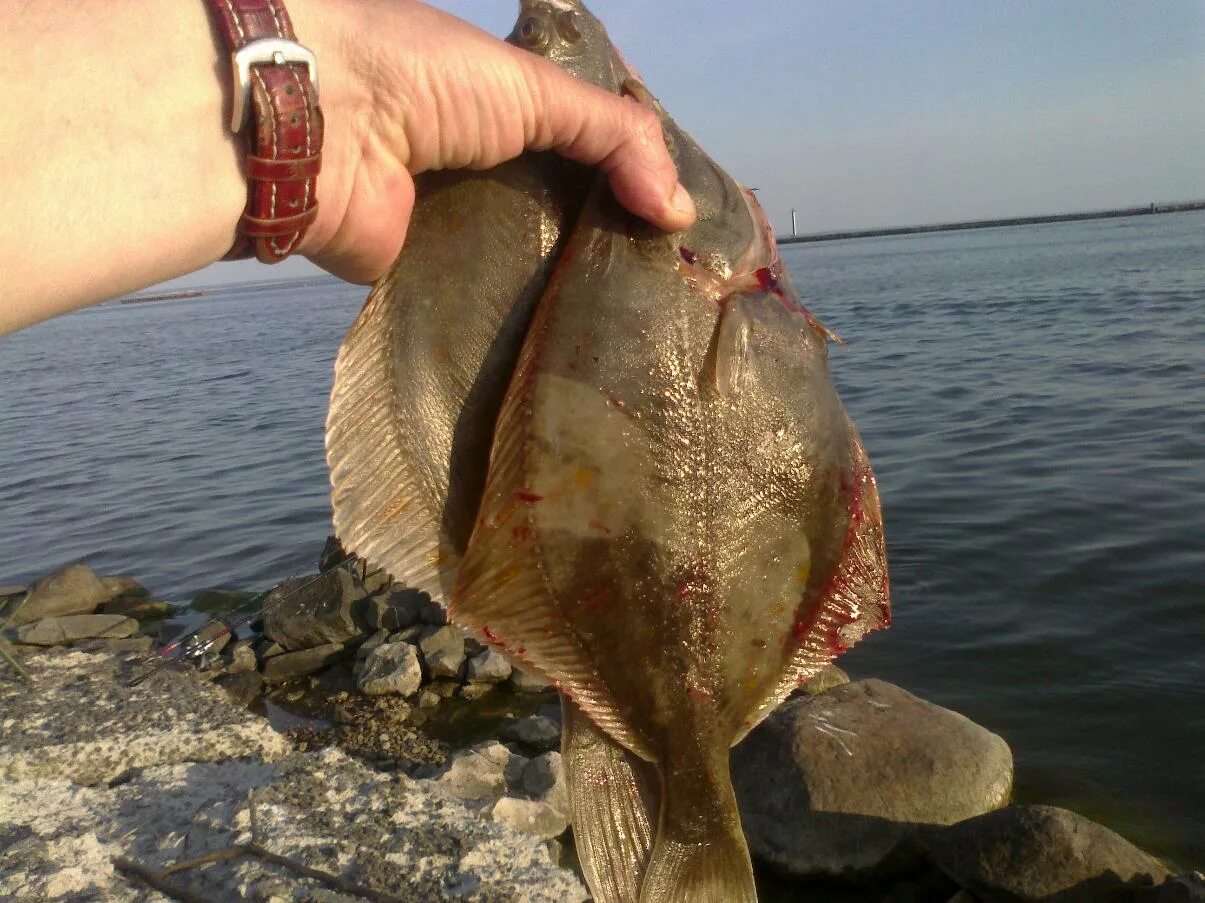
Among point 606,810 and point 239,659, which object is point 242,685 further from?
point 606,810

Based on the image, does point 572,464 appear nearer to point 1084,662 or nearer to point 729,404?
point 729,404

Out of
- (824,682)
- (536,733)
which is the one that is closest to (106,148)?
(536,733)

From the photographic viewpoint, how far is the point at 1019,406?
12.9 m

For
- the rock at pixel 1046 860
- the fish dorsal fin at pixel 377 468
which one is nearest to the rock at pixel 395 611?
the rock at pixel 1046 860

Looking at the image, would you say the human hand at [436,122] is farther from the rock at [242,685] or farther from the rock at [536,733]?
the rock at [242,685]

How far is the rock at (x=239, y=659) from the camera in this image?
7609mm

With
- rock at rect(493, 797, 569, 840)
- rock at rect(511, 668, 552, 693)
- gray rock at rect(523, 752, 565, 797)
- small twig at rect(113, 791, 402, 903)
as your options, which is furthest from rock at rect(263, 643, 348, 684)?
small twig at rect(113, 791, 402, 903)

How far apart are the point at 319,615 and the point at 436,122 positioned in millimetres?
6653

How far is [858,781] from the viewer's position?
487 centimetres

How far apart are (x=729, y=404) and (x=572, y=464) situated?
392 millimetres

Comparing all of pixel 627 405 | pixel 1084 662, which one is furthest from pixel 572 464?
pixel 1084 662

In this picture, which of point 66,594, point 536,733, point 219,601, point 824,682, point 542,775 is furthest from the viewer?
point 219,601

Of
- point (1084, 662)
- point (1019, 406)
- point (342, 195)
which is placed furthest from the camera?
point (1019, 406)

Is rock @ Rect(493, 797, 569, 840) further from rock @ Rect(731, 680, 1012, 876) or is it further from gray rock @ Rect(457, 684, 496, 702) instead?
gray rock @ Rect(457, 684, 496, 702)
